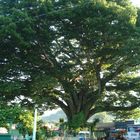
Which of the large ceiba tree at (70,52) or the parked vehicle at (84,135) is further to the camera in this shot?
the parked vehicle at (84,135)

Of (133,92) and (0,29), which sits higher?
(0,29)

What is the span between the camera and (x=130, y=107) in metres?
36.2

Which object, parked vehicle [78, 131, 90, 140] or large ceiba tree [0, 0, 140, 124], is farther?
parked vehicle [78, 131, 90, 140]

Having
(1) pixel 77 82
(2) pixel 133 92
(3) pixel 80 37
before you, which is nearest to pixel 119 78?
(2) pixel 133 92

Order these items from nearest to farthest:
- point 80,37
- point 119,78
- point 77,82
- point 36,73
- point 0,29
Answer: point 0,29
point 80,37
point 36,73
point 77,82
point 119,78

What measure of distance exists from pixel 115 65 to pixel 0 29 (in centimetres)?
996

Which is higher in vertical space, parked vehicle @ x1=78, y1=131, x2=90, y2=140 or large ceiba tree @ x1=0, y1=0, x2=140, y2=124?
large ceiba tree @ x1=0, y1=0, x2=140, y2=124

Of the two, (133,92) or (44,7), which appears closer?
(44,7)

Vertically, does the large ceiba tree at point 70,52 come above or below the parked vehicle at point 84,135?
above

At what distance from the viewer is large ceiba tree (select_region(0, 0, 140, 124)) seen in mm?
25562

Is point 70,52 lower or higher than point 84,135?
higher

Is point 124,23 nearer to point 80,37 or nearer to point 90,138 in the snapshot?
point 80,37

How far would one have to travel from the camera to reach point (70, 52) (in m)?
29.4

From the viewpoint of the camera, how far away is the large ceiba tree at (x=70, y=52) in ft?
83.9
